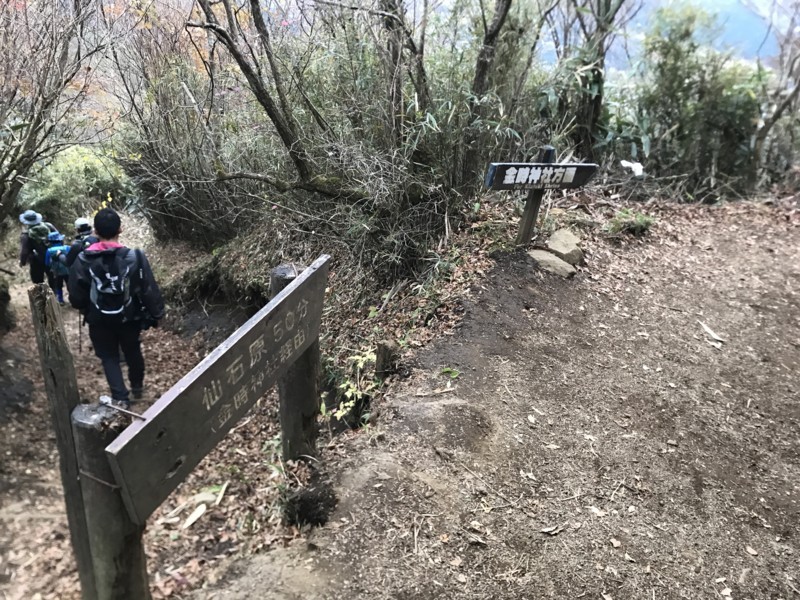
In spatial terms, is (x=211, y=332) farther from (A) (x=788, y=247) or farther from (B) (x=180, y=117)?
(A) (x=788, y=247)

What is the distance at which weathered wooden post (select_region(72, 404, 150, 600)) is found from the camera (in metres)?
1.69

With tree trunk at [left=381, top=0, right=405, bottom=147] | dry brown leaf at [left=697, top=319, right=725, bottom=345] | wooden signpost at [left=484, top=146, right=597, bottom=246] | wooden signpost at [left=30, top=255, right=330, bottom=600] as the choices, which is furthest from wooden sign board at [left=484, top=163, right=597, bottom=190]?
wooden signpost at [left=30, top=255, right=330, bottom=600]

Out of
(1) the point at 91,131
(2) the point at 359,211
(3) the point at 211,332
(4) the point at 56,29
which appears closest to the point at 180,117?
(1) the point at 91,131

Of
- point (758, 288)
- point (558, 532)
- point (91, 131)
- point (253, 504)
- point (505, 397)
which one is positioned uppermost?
point (91, 131)

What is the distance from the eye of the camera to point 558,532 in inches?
114

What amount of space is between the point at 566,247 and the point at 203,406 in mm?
4625

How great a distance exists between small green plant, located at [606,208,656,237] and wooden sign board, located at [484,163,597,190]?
3.77 feet

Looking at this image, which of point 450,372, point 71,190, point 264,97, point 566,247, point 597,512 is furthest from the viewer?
point 71,190

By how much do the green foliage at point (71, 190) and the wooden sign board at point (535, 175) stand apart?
827 centimetres

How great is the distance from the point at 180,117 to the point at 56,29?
91.0 inches

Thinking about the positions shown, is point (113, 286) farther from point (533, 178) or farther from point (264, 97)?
point (533, 178)

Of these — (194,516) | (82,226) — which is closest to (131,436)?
(194,516)

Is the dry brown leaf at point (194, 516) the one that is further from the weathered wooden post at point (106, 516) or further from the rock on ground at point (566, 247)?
the rock on ground at point (566, 247)

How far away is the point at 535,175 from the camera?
503cm
